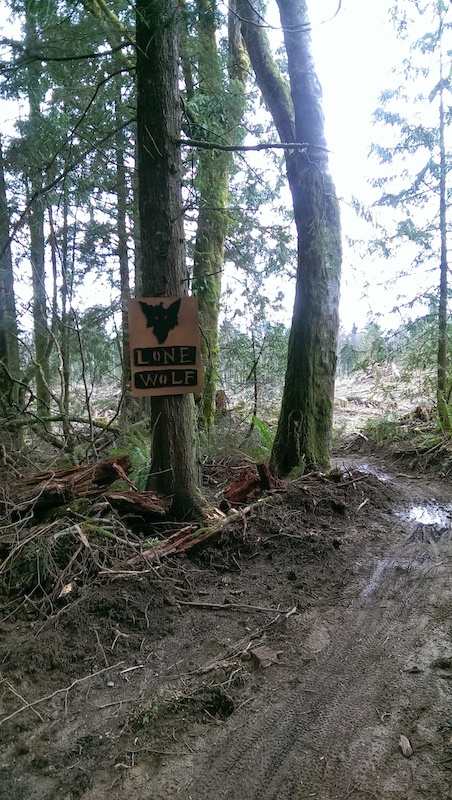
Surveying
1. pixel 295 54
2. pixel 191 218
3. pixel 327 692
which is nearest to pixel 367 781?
pixel 327 692

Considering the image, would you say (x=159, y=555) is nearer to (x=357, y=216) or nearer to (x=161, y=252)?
(x=161, y=252)

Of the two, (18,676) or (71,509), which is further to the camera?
(71,509)

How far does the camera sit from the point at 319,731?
1.99 m

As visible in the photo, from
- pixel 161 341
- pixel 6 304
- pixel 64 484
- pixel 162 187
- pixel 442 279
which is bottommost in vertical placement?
pixel 64 484

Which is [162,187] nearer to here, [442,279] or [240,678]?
[240,678]

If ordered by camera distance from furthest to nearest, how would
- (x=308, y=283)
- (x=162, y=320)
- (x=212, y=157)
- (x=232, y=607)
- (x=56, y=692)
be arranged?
(x=308, y=283) < (x=212, y=157) < (x=162, y=320) < (x=232, y=607) < (x=56, y=692)

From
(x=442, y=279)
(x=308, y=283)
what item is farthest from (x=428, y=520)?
(x=442, y=279)

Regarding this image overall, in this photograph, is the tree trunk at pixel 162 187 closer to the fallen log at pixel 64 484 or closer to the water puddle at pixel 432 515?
the fallen log at pixel 64 484

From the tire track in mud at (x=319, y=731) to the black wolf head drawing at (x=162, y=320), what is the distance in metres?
2.34

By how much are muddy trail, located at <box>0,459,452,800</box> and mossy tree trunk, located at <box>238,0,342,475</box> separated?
82.8 inches

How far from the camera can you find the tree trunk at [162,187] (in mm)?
3768

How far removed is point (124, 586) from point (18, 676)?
79 centimetres

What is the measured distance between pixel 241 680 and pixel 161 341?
2355mm

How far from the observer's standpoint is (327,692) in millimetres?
2225
